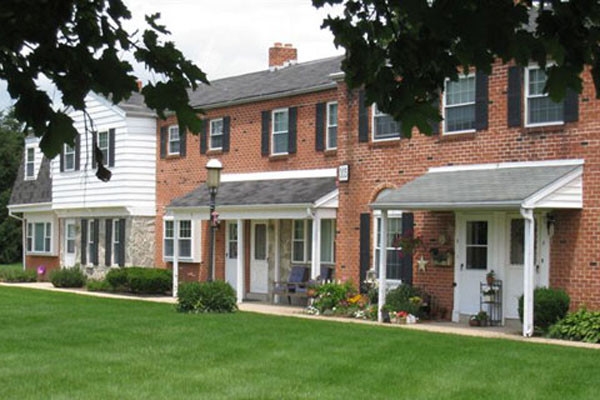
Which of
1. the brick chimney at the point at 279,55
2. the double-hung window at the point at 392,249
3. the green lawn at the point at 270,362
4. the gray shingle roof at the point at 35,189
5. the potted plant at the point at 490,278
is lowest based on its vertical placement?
the green lawn at the point at 270,362

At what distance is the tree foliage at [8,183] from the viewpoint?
50.8 meters

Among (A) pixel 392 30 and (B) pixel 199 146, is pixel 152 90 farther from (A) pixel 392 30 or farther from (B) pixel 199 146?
(B) pixel 199 146

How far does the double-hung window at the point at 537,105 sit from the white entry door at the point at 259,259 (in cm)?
994

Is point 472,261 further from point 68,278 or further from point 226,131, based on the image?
point 68,278

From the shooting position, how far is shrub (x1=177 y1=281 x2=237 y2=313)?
21.9 meters

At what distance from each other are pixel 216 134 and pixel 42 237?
37.2ft

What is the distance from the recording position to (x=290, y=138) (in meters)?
26.3

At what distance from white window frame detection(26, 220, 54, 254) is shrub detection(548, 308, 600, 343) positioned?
76.3ft

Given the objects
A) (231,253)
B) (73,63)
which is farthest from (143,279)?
(73,63)

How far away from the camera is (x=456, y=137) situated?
66.9 ft

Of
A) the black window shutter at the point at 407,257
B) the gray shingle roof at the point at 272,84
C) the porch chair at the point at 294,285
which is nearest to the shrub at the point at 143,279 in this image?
the porch chair at the point at 294,285

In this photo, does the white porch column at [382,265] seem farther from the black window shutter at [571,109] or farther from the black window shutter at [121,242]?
the black window shutter at [121,242]

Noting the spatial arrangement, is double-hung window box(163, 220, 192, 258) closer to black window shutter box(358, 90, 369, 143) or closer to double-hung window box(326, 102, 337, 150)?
double-hung window box(326, 102, 337, 150)

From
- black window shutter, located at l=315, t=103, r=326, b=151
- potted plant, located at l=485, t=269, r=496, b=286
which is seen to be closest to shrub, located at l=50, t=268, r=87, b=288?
black window shutter, located at l=315, t=103, r=326, b=151
